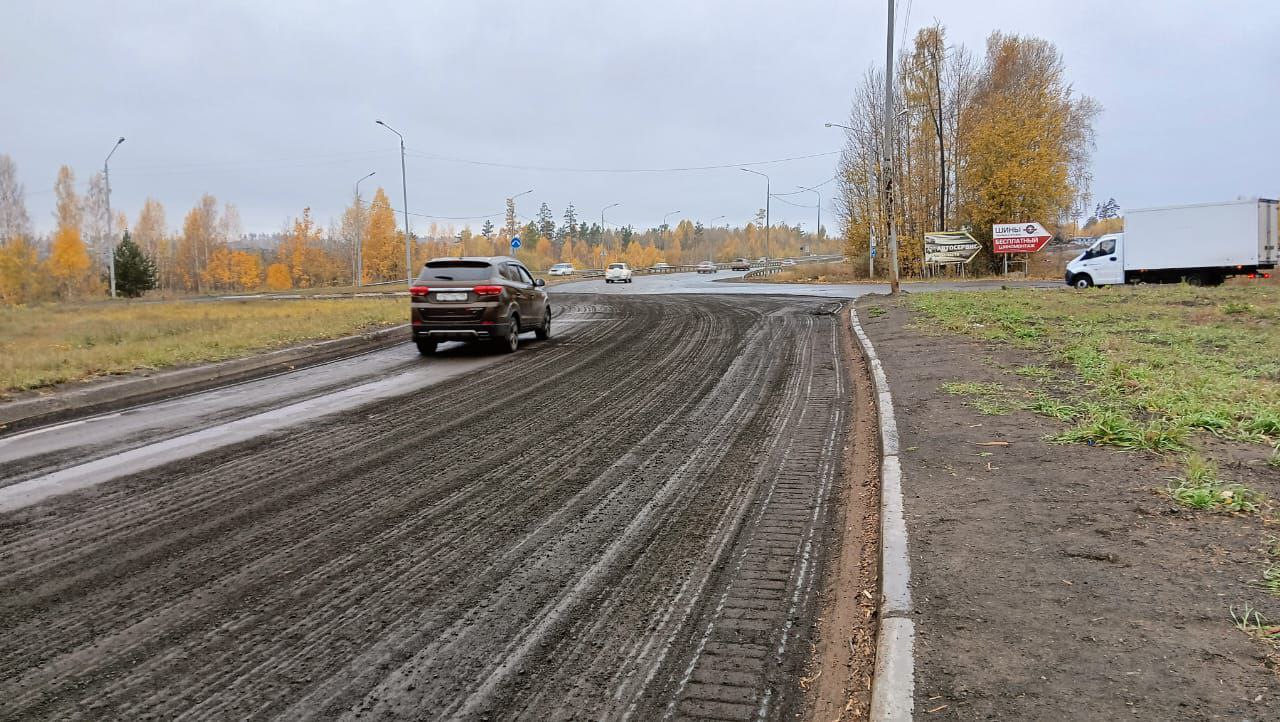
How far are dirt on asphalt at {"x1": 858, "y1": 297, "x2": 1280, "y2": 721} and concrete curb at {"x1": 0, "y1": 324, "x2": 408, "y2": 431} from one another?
9046mm

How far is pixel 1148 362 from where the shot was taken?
873 cm

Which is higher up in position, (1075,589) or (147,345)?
(147,345)

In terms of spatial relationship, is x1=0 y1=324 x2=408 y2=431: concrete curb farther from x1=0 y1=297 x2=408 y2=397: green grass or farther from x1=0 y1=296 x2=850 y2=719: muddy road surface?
x1=0 y1=296 x2=850 y2=719: muddy road surface

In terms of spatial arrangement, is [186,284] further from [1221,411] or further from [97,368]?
[1221,411]

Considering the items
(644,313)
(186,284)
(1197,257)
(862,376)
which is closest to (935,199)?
(1197,257)

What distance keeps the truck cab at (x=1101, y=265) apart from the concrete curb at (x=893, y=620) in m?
29.2

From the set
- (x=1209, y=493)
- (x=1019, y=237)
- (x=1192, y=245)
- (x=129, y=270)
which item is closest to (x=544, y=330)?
(x=1209, y=493)

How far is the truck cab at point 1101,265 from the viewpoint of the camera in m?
29.7

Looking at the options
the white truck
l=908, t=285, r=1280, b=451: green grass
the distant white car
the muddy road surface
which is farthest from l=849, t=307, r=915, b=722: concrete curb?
the distant white car

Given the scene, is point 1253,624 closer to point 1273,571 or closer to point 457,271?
point 1273,571

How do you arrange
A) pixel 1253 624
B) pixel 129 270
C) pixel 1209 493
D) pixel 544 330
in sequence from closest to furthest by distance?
1. pixel 1253 624
2. pixel 1209 493
3. pixel 544 330
4. pixel 129 270

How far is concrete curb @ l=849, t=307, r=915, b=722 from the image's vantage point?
2.72m

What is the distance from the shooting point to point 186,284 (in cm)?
12350

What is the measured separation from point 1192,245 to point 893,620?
3236 cm
